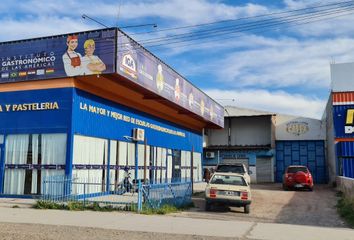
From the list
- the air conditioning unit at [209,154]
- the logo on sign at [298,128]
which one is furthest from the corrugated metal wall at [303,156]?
the air conditioning unit at [209,154]

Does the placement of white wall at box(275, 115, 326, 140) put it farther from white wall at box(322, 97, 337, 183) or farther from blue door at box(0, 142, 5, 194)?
blue door at box(0, 142, 5, 194)

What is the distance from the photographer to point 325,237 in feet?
35.1

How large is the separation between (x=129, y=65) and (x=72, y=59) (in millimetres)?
2492

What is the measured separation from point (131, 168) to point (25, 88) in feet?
24.0

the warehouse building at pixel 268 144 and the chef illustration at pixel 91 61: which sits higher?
the chef illustration at pixel 91 61

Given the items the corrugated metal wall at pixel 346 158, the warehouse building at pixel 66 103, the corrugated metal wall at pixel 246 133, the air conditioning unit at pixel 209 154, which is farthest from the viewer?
the corrugated metal wall at pixel 246 133

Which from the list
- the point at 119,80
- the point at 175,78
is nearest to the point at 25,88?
the point at 119,80

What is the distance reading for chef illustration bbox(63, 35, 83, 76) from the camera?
714 inches

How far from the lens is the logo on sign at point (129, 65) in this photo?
60.7ft

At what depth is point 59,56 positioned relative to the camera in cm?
1847

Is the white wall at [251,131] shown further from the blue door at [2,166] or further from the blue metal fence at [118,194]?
the blue door at [2,166]

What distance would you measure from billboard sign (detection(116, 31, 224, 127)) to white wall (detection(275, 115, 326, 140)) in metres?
13.3

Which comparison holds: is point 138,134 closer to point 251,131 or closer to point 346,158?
point 346,158

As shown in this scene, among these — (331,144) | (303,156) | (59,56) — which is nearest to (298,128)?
(303,156)
